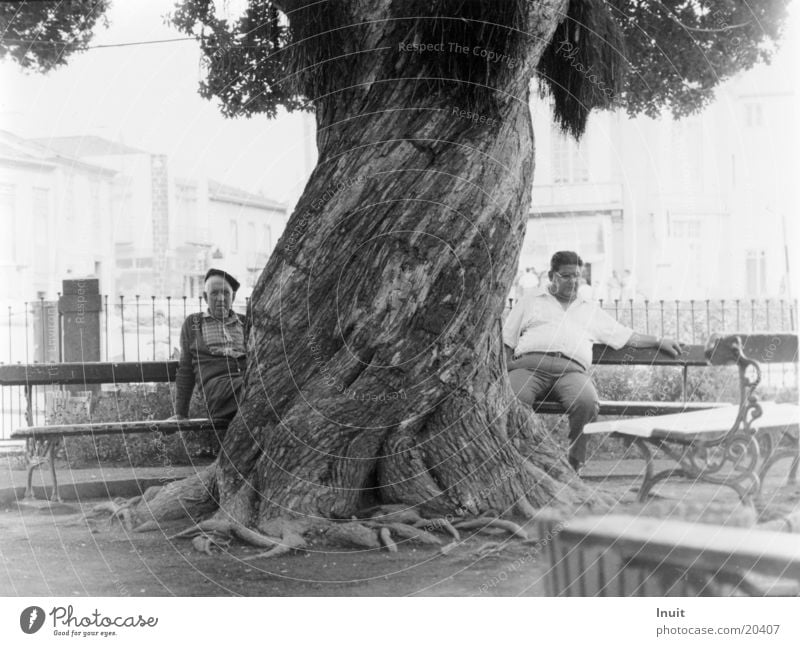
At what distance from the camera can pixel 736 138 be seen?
411cm

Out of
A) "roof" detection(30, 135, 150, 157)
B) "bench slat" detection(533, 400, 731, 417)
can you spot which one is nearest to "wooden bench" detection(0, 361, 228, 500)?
"roof" detection(30, 135, 150, 157)

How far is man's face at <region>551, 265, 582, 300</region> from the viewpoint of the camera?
14.4ft

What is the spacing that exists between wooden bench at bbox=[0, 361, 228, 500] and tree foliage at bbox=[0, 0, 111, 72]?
128 cm

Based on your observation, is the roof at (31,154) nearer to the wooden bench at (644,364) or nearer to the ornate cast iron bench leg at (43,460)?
the ornate cast iron bench leg at (43,460)

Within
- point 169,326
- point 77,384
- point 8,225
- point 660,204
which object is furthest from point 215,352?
point 660,204

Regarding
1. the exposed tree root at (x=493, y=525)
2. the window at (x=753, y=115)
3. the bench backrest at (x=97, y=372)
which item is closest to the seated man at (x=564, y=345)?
the exposed tree root at (x=493, y=525)

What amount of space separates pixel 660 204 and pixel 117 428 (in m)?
2.35

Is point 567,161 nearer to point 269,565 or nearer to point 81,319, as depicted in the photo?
point 269,565

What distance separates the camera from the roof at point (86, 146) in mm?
4109

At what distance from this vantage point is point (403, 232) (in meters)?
3.84

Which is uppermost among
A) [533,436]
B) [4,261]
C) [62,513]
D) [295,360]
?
[4,261]

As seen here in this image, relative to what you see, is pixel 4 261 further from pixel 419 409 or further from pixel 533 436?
pixel 533 436

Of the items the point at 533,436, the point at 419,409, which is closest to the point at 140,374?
the point at 419,409
